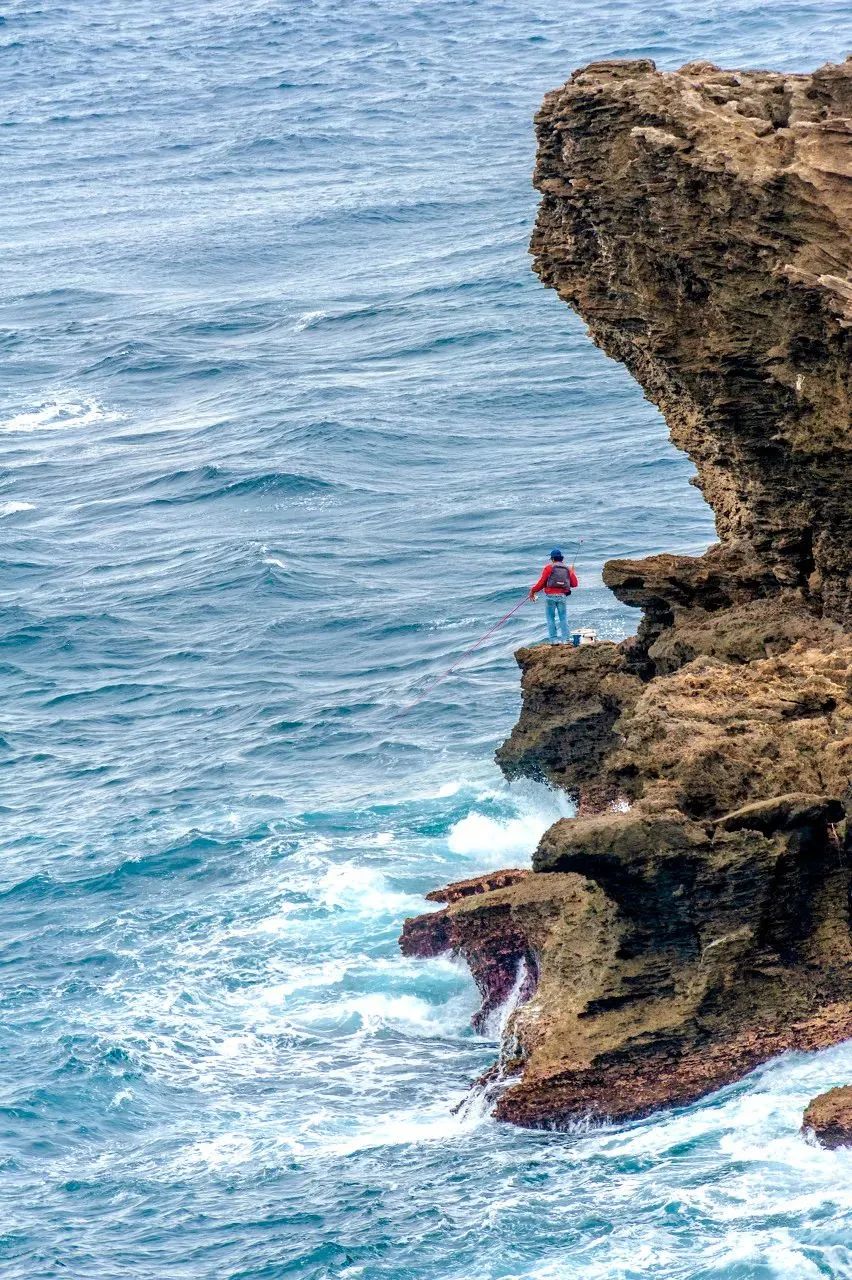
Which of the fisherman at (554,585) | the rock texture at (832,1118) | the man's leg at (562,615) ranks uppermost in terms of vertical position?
the fisherman at (554,585)

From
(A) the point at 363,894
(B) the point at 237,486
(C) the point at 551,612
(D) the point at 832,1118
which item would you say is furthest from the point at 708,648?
(B) the point at 237,486

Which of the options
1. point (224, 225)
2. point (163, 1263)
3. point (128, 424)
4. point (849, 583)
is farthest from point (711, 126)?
point (224, 225)

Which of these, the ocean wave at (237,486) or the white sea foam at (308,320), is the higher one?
the white sea foam at (308,320)

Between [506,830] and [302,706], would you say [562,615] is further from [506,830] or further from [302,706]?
[302,706]

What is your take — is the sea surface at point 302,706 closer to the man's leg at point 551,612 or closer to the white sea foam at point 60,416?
the white sea foam at point 60,416

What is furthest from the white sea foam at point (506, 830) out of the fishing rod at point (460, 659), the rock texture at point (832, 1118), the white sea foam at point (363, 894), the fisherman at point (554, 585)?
the rock texture at point (832, 1118)

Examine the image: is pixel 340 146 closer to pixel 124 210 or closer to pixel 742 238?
pixel 124 210
